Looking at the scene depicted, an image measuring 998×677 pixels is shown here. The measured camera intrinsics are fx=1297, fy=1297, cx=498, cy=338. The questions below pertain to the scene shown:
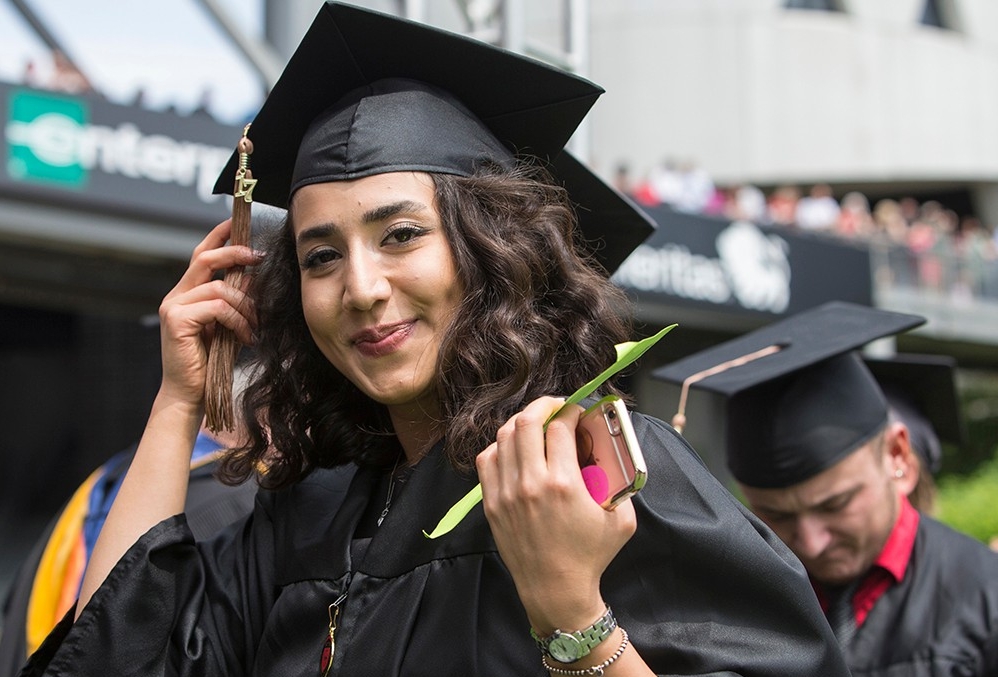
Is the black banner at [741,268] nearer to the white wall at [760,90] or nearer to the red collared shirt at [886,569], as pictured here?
the red collared shirt at [886,569]

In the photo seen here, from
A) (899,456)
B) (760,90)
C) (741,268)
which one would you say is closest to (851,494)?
(899,456)

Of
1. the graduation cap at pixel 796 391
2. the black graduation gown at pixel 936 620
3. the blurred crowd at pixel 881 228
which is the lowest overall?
the blurred crowd at pixel 881 228

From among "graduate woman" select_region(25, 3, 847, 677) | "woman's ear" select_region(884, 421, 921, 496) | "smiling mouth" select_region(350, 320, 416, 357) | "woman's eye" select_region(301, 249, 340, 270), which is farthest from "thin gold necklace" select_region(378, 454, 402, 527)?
"woman's ear" select_region(884, 421, 921, 496)

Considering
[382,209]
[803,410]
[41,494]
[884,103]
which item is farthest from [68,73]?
[884,103]

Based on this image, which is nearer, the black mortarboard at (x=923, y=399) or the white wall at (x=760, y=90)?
the black mortarboard at (x=923, y=399)

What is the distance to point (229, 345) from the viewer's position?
7.45 feet

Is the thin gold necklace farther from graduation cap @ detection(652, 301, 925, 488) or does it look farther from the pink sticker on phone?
graduation cap @ detection(652, 301, 925, 488)

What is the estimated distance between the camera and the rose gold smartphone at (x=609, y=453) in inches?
56.7

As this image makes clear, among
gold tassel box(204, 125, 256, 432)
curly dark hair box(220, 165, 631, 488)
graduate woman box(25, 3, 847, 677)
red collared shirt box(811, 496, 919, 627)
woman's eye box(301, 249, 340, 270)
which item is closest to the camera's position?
graduate woman box(25, 3, 847, 677)

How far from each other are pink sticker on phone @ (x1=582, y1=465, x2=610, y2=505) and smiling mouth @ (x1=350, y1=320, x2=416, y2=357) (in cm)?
47

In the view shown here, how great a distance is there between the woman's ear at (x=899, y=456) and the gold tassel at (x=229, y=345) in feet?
6.04

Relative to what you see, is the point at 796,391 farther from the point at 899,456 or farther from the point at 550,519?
the point at 550,519

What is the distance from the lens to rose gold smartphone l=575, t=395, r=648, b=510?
4.72ft

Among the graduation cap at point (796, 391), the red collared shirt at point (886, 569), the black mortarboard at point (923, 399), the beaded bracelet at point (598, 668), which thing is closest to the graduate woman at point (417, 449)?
the beaded bracelet at point (598, 668)
